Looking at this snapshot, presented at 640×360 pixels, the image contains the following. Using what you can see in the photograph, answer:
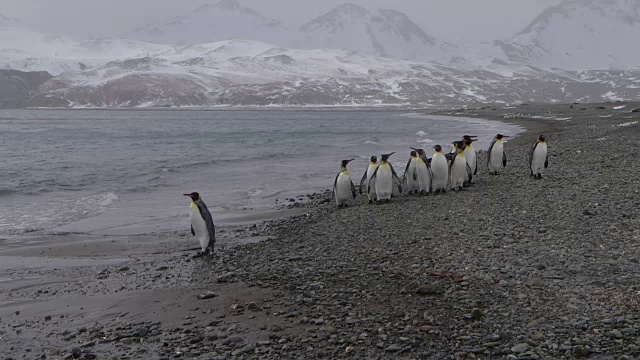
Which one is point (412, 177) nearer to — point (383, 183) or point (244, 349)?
point (383, 183)

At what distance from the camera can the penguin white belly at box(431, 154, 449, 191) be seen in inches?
494

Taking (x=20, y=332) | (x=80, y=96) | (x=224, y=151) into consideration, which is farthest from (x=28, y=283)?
(x=80, y=96)

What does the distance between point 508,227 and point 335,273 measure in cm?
262

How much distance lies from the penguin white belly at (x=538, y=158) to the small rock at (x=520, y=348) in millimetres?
9204

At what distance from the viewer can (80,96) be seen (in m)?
159

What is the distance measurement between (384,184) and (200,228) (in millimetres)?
4230

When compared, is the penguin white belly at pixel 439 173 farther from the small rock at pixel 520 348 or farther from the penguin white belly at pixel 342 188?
the small rock at pixel 520 348

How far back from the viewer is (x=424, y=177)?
1246 cm

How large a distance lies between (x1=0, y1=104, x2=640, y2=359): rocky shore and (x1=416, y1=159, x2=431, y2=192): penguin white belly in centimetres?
249

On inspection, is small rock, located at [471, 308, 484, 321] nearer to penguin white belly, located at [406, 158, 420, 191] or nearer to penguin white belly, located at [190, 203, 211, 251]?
penguin white belly, located at [190, 203, 211, 251]

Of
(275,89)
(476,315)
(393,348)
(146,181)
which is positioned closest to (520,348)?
(476,315)

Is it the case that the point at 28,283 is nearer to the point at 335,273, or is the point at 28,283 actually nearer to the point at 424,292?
the point at 335,273

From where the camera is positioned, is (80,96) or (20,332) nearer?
(20,332)

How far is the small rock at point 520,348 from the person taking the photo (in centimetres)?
434
